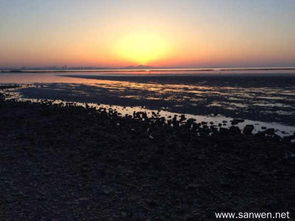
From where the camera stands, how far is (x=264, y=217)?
7395 millimetres

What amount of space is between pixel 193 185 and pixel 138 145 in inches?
205

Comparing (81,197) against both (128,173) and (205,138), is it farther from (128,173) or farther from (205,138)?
(205,138)

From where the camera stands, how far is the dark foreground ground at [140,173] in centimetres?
772

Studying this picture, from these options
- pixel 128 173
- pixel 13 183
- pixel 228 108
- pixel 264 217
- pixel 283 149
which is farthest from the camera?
pixel 228 108

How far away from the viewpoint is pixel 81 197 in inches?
324

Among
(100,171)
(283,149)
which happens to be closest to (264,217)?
(100,171)

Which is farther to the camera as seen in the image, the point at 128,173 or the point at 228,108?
the point at 228,108

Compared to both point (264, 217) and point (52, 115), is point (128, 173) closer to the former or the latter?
point (264, 217)

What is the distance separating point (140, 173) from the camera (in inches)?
405

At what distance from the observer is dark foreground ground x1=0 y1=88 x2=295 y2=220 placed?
772 centimetres

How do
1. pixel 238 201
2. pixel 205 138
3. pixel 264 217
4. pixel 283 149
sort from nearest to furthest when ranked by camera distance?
1. pixel 264 217
2. pixel 238 201
3. pixel 283 149
4. pixel 205 138

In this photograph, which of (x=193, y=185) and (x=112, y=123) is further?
(x=112, y=123)

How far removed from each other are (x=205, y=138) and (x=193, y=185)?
623 centimetres

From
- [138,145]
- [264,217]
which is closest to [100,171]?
[138,145]
